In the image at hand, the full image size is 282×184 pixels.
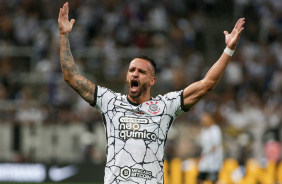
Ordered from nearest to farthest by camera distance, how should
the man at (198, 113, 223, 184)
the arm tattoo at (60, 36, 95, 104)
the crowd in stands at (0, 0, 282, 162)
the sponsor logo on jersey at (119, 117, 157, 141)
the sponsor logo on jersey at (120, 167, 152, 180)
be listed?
the sponsor logo on jersey at (120, 167, 152, 180) → the sponsor logo on jersey at (119, 117, 157, 141) → the arm tattoo at (60, 36, 95, 104) → the man at (198, 113, 223, 184) → the crowd in stands at (0, 0, 282, 162)

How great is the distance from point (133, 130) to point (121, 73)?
45.7 ft

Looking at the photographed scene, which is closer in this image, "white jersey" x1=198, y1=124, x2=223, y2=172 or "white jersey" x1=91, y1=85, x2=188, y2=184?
"white jersey" x1=91, y1=85, x2=188, y2=184

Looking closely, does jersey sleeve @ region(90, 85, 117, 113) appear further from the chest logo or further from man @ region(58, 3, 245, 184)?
the chest logo

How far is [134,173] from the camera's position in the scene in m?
5.76

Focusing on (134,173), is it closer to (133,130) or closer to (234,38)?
(133,130)

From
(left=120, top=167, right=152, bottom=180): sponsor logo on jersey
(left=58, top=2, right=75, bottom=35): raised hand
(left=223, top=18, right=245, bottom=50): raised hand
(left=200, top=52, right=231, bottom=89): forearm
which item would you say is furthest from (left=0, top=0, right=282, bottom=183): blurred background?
(left=120, top=167, right=152, bottom=180): sponsor logo on jersey

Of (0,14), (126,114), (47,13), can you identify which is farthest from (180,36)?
(126,114)

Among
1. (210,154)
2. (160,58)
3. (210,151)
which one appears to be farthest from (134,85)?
(160,58)

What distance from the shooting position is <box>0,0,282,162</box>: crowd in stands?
17.5m

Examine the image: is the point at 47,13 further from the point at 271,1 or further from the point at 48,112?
the point at 271,1

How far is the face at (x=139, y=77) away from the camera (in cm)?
607

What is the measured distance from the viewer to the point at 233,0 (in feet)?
76.9

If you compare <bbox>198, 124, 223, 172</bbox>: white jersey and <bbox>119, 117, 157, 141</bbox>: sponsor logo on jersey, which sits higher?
<bbox>198, 124, 223, 172</bbox>: white jersey

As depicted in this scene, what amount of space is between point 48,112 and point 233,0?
366 inches
